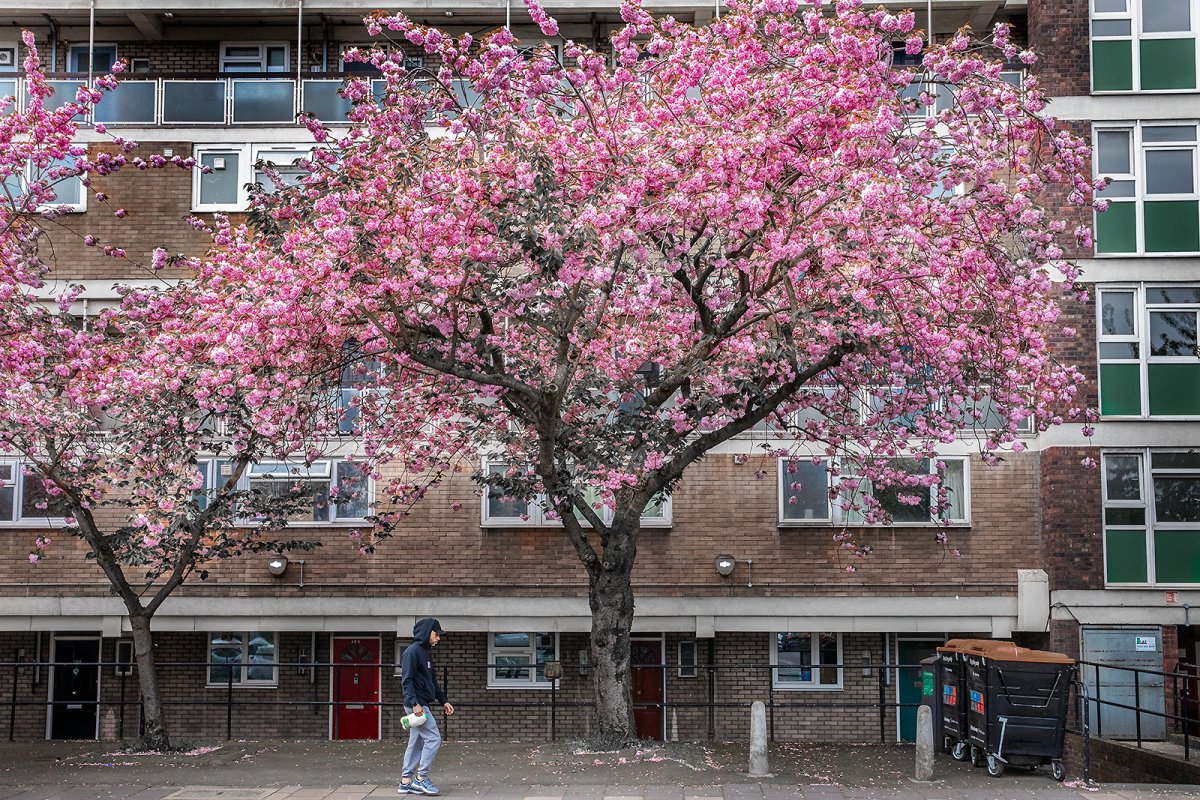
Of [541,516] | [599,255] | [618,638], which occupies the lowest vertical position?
[618,638]

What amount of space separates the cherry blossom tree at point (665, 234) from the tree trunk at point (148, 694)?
15.4 feet

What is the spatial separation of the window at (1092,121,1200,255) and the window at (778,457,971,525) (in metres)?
3.94

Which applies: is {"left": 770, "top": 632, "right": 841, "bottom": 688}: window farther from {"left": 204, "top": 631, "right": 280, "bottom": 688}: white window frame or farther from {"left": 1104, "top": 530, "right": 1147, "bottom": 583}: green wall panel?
{"left": 204, "top": 631, "right": 280, "bottom": 688}: white window frame

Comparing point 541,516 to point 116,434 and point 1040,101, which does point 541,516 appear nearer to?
point 116,434

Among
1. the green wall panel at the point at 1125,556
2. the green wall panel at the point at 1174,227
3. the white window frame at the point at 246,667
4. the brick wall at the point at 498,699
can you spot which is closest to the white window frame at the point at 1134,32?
the green wall panel at the point at 1174,227

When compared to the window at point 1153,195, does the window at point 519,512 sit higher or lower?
lower

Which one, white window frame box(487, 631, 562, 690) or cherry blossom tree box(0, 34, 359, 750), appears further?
white window frame box(487, 631, 562, 690)

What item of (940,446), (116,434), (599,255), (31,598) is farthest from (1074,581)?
(31,598)

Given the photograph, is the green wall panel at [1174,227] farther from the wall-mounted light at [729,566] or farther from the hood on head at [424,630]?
the hood on head at [424,630]

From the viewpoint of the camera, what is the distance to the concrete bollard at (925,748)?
1274 cm

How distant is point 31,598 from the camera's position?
18969 mm

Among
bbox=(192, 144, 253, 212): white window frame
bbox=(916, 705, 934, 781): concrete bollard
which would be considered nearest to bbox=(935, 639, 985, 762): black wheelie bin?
bbox=(916, 705, 934, 781): concrete bollard

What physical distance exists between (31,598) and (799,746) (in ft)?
37.4

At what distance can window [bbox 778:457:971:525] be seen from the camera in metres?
18.9
